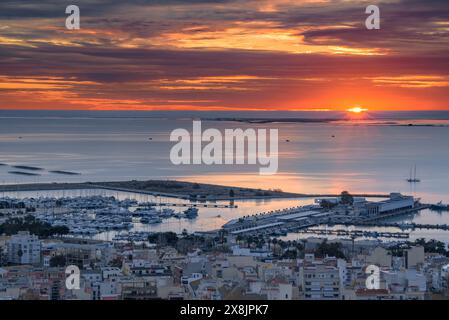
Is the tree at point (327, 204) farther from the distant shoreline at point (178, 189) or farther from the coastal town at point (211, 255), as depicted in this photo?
the distant shoreline at point (178, 189)

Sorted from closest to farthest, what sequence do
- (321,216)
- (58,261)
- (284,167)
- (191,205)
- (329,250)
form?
(58,261)
(329,250)
(321,216)
(191,205)
(284,167)

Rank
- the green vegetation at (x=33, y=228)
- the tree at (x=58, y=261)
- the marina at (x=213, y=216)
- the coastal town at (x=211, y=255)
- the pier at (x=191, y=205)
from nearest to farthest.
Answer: the coastal town at (x=211, y=255)
the tree at (x=58, y=261)
the green vegetation at (x=33, y=228)
the marina at (x=213, y=216)
the pier at (x=191, y=205)

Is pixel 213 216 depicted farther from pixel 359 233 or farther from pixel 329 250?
pixel 329 250

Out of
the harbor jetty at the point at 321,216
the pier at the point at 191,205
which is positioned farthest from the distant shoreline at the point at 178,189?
the harbor jetty at the point at 321,216

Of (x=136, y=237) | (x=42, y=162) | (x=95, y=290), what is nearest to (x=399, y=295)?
(x=95, y=290)

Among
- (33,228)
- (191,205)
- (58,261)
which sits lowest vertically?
(58,261)

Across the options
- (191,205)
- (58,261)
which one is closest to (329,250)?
(58,261)
